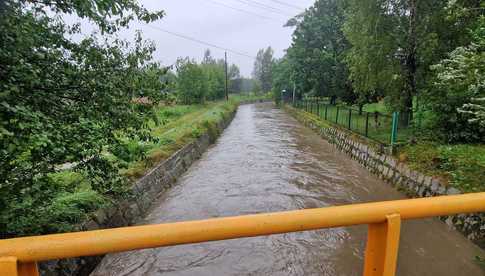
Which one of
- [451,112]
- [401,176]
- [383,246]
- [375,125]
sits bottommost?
[401,176]

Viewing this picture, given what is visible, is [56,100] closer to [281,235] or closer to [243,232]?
[243,232]

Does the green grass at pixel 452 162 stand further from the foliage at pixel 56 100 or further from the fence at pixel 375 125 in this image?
the foliage at pixel 56 100

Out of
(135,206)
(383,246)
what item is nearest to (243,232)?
(383,246)

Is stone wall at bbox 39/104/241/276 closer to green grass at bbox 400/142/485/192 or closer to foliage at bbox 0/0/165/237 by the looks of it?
foliage at bbox 0/0/165/237

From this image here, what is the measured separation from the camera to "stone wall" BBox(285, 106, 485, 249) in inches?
184

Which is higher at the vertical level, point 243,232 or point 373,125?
point 243,232

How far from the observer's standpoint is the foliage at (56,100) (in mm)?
2389

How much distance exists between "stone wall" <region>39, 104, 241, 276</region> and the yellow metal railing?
2.68m

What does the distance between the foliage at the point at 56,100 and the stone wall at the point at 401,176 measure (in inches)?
205

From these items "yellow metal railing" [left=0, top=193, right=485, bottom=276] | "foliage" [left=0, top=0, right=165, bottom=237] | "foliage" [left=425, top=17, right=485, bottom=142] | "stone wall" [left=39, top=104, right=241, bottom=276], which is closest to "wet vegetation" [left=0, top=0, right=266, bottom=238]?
"foliage" [left=0, top=0, right=165, bottom=237]

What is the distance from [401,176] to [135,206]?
617 cm

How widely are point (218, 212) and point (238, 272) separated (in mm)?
2031

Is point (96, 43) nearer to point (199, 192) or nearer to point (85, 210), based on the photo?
point (85, 210)

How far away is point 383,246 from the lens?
1.29 meters
